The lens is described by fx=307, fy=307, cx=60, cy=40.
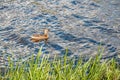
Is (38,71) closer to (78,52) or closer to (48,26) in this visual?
(78,52)

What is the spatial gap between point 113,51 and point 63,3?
2779mm

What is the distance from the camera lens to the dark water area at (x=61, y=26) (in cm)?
649

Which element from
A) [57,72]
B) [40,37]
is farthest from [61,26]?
[57,72]

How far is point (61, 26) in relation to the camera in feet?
24.8

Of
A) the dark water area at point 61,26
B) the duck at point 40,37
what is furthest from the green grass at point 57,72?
the duck at point 40,37

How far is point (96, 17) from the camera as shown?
8094mm

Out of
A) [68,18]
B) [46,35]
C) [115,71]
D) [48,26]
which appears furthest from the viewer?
[68,18]

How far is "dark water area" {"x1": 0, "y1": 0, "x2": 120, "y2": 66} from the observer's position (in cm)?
649

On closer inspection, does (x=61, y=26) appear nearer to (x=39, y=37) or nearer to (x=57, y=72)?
(x=39, y=37)

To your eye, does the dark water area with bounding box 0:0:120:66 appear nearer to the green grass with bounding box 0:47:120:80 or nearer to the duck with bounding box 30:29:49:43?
the duck with bounding box 30:29:49:43

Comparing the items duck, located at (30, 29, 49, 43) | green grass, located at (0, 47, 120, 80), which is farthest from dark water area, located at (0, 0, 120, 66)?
green grass, located at (0, 47, 120, 80)

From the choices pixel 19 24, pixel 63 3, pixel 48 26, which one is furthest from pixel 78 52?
pixel 63 3

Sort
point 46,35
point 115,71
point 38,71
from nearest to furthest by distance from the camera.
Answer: point 38,71, point 115,71, point 46,35

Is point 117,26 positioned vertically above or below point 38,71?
below
